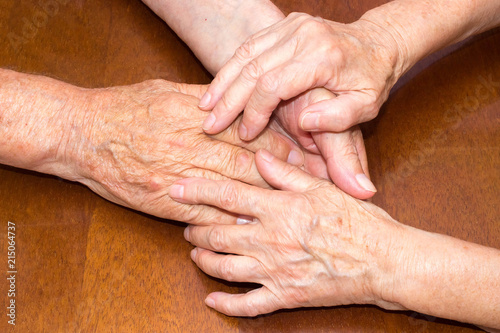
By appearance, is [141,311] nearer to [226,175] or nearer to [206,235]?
[206,235]

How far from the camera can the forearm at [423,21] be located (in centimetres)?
127

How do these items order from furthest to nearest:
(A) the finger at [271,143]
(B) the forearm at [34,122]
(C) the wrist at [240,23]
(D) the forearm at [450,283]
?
(C) the wrist at [240,23] < (A) the finger at [271,143] < (B) the forearm at [34,122] < (D) the forearm at [450,283]

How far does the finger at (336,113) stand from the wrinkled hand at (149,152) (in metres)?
0.21

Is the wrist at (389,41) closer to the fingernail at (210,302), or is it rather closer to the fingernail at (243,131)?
the fingernail at (243,131)

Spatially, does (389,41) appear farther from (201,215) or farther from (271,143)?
(201,215)

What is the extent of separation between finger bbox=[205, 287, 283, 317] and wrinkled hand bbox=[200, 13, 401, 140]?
16.1 inches

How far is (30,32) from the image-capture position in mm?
1402

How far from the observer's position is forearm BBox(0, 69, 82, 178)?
113cm

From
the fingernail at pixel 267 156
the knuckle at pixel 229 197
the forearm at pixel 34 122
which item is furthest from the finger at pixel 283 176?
the forearm at pixel 34 122

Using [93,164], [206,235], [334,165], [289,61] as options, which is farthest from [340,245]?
[93,164]

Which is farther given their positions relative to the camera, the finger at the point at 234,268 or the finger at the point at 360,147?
the finger at the point at 360,147

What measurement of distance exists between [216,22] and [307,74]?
0.45m

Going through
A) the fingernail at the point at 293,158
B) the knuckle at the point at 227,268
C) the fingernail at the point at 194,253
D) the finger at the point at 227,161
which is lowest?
the knuckle at the point at 227,268

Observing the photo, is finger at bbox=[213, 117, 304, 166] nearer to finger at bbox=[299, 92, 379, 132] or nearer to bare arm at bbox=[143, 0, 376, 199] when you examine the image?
bare arm at bbox=[143, 0, 376, 199]
